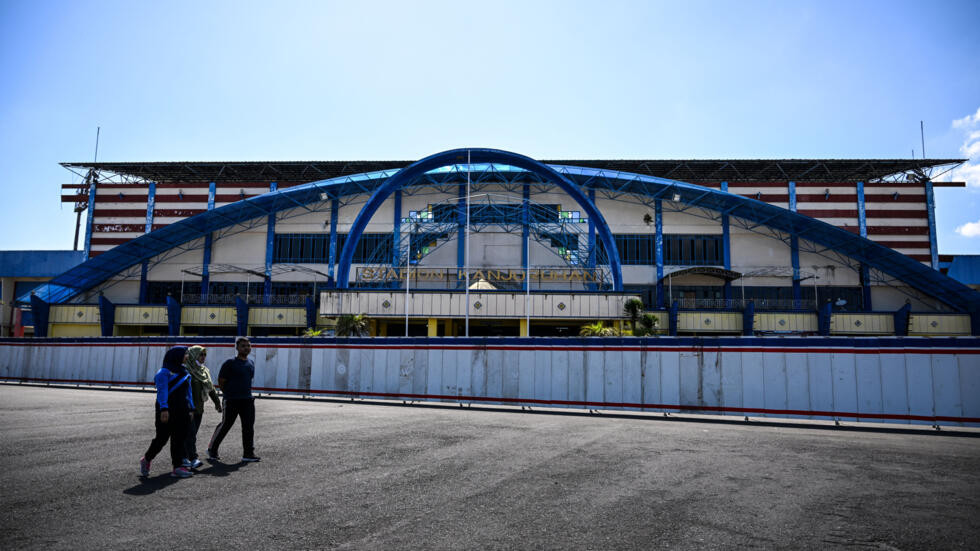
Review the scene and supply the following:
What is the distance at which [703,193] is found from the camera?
44.8 m

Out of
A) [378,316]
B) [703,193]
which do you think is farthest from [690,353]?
[703,193]

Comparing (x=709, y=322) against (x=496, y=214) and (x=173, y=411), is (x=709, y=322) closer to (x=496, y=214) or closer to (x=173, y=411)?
(x=496, y=214)

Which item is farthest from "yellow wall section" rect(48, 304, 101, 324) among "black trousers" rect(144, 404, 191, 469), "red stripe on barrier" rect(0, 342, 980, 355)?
"black trousers" rect(144, 404, 191, 469)

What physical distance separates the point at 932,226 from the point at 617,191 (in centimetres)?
2551

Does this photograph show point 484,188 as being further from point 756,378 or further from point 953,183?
point 953,183

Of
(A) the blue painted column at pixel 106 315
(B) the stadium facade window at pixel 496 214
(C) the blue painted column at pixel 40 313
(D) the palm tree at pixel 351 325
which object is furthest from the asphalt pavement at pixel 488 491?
(C) the blue painted column at pixel 40 313

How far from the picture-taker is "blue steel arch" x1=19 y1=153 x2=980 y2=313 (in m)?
43.5

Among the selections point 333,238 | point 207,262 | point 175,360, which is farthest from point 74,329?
point 175,360

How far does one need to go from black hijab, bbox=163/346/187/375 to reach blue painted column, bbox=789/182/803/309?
47851 millimetres

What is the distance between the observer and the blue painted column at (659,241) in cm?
4625

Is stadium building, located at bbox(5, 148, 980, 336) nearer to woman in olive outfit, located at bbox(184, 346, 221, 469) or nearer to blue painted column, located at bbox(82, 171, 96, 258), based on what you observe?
blue painted column, located at bbox(82, 171, 96, 258)

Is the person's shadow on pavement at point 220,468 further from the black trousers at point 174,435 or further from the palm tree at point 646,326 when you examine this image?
the palm tree at point 646,326

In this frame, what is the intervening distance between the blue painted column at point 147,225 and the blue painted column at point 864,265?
2343 inches

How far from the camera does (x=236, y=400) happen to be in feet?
28.0
